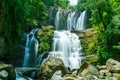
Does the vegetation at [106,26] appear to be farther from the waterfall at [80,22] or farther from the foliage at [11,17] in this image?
the waterfall at [80,22]

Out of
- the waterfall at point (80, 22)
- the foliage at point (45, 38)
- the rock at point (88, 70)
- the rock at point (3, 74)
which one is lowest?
the rock at point (88, 70)

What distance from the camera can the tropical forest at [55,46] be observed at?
1886cm

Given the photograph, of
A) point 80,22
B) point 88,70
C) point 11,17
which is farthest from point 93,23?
point 80,22

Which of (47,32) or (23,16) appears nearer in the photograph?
(23,16)

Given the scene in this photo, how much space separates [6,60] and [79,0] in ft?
102

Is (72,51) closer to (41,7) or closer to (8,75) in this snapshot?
(41,7)

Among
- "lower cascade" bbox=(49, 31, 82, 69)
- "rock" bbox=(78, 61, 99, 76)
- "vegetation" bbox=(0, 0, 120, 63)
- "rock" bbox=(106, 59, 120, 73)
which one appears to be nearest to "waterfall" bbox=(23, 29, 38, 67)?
"vegetation" bbox=(0, 0, 120, 63)

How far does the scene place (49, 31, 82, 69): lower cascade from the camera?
1064 inches

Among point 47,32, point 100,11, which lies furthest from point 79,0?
point 100,11

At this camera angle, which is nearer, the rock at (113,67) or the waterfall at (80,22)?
the rock at (113,67)

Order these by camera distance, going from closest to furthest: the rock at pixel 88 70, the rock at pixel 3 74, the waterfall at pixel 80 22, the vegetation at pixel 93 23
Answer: the rock at pixel 3 74 < the rock at pixel 88 70 < the vegetation at pixel 93 23 < the waterfall at pixel 80 22

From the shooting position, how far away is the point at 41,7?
1341 inches

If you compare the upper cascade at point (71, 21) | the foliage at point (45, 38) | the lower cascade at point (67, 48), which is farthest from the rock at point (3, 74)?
the upper cascade at point (71, 21)

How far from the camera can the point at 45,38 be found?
98.7 feet
